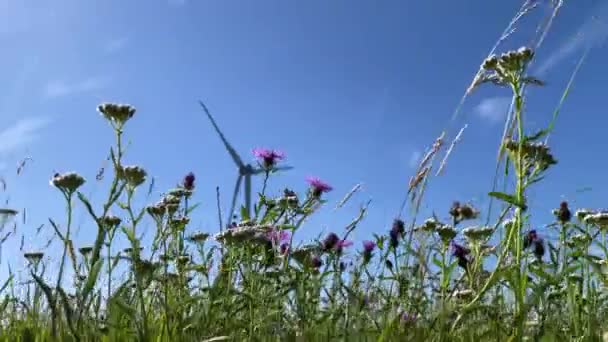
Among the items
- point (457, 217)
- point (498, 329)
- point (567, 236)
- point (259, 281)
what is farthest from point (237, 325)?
point (567, 236)

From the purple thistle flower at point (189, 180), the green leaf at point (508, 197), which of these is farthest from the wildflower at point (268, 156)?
the green leaf at point (508, 197)

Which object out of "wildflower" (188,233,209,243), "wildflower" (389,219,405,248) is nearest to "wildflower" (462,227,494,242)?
"wildflower" (389,219,405,248)

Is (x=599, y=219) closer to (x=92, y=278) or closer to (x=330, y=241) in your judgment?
(x=330, y=241)

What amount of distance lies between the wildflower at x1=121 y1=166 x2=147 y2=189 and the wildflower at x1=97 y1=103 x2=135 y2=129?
23cm

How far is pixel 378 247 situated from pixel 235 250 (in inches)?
50.2

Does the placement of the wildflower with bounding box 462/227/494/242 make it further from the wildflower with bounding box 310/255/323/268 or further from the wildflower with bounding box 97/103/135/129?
the wildflower with bounding box 97/103/135/129

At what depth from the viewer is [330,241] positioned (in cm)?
423

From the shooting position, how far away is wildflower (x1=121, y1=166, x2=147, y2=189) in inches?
125

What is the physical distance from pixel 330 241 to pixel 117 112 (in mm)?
1620

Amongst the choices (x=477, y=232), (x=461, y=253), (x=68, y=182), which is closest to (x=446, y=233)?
(x=461, y=253)

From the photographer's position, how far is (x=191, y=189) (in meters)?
4.72

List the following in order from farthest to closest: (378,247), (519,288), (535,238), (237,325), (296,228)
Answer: (535,238) < (378,247) < (296,228) < (237,325) < (519,288)

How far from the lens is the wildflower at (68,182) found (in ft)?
10.2

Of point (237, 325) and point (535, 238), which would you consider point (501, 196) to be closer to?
point (237, 325)
